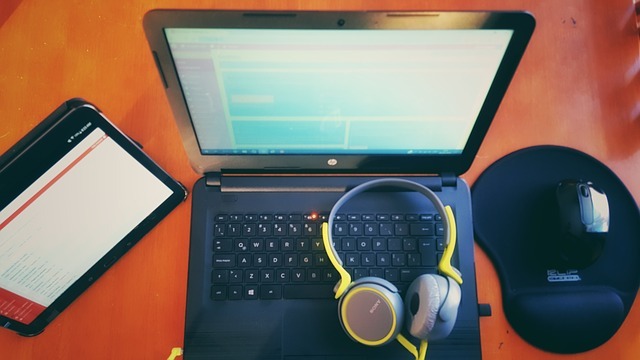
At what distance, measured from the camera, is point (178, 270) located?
699mm

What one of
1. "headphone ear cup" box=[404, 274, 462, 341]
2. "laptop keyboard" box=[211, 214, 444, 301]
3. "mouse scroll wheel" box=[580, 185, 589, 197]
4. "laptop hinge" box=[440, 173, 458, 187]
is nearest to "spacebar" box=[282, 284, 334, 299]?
"laptop keyboard" box=[211, 214, 444, 301]

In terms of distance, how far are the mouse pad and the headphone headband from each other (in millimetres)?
82

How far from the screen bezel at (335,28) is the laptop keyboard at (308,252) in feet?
0.23

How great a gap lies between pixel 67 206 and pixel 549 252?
63 centimetres

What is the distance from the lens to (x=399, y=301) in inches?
24.2

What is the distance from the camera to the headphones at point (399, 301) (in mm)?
578

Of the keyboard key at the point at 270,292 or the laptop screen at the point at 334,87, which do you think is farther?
the keyboard key at the point at 270,292

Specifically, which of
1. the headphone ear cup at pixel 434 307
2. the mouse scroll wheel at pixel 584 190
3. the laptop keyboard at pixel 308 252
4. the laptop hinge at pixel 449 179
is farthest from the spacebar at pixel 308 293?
the mouse scroll wheel at pixel 584 190

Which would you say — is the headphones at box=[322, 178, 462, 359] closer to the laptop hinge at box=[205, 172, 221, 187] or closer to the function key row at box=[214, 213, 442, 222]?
the function key row at box=[214, 213, 442, 222]

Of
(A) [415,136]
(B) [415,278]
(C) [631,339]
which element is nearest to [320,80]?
(A) [415,136]

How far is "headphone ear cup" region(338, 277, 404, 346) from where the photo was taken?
0.60 metres

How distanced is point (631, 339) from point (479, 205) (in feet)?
0.87

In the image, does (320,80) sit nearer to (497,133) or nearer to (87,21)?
(497,133)

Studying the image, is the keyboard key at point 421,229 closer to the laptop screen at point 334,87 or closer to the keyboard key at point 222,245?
the laptop screen at point 334,87
